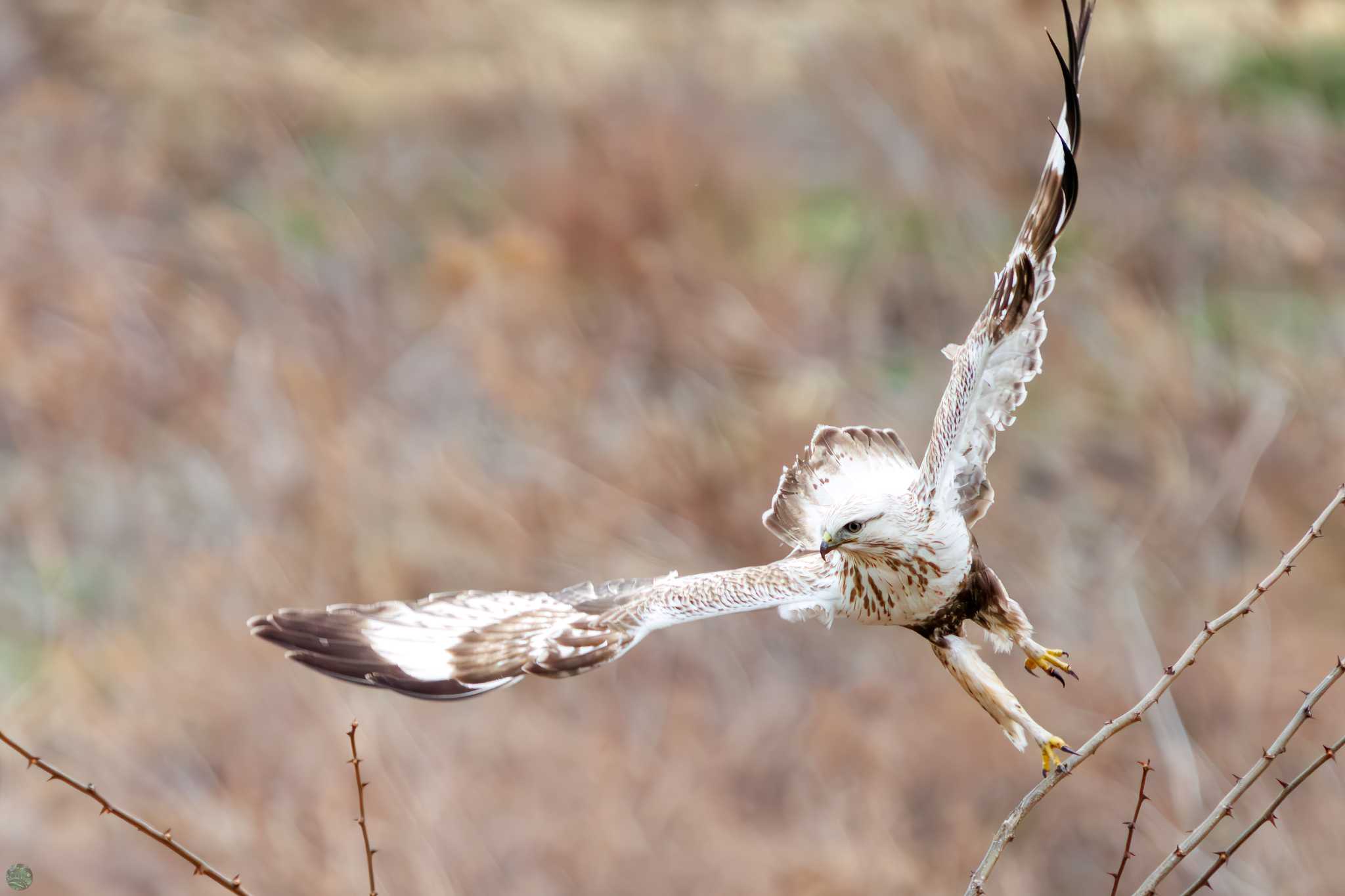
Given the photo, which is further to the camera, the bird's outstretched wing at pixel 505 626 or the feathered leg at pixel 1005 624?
the bird's outstretched wing at pixel 505 626

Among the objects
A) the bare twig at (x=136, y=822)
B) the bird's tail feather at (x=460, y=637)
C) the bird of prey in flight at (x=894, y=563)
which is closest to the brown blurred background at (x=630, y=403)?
the bird's tail feather at (x=460, y=637)

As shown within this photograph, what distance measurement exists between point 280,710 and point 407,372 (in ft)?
6.59

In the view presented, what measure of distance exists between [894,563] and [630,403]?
4935 millimetres

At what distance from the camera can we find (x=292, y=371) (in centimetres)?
618

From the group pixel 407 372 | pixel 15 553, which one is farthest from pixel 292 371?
pixel 15 553

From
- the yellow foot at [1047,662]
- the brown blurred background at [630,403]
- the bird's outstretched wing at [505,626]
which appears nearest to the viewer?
the yellow foot at [1047,662]

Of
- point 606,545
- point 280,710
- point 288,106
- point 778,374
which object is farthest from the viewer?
point 288,106

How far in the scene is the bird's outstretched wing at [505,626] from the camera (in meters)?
1.37

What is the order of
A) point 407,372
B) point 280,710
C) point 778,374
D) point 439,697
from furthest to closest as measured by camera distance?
point 407,372, point 778,374, point 280,710, point 439,697

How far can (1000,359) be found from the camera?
50.6 inches

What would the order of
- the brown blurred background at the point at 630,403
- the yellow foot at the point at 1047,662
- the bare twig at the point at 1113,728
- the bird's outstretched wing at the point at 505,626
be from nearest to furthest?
the bare twig at the point at 1113,728, the yellow foot at the point at 1047,662, the bird's outstretched wing at the point at 505,626, the brown blurred background at the point at 630,403

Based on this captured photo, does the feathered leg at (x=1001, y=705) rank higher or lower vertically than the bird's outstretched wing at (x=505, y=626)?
lower

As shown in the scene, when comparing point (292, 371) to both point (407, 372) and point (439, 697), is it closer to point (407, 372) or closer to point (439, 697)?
point (407, 372)

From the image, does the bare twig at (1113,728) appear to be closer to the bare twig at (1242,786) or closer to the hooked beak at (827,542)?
the bare twig at (1242,786)
